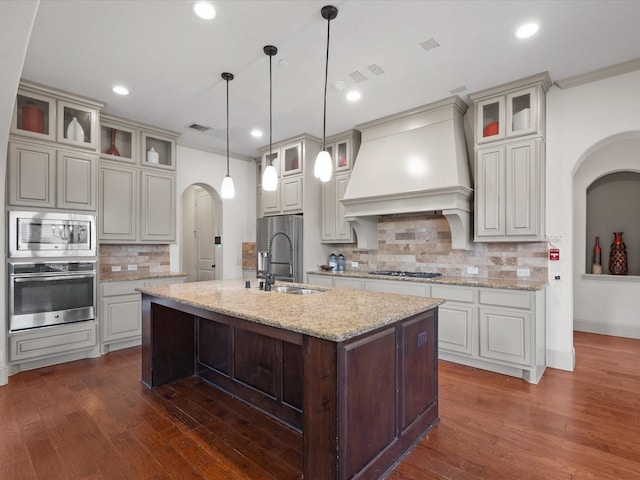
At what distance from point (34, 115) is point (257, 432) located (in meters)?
3.79

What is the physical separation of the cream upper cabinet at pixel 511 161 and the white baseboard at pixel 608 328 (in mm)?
2430

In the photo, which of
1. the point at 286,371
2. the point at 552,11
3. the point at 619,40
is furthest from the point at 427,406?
the point at 619,40

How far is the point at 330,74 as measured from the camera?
128 inches

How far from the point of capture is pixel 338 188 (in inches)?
197

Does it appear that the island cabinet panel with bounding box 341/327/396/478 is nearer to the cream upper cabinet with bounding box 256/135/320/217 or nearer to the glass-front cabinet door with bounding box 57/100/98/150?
the cream upper cabinet with bounding box 256/135/320/217

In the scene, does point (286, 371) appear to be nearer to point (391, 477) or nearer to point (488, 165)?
point (391, 477)

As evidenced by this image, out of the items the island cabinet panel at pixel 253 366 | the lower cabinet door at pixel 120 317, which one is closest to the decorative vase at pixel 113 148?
the lower cabinet door at pixel 120 317

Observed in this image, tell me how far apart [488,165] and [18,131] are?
4.79 m

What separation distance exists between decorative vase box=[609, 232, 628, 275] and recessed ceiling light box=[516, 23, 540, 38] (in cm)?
357

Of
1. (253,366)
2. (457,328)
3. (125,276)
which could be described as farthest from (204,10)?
(457,328)

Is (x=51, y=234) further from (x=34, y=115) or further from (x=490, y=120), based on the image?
(x=490, y=120)

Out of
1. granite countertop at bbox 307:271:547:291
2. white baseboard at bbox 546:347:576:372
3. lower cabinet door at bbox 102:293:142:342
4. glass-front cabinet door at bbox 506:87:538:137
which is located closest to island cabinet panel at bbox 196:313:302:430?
lower cabinet door at bbox 102:293:142:342

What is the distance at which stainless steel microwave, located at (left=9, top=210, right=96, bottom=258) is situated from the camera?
329 cm

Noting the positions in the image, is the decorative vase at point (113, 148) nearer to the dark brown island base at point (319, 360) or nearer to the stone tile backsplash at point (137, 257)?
the stone tile backsplash at point (137, 257)
